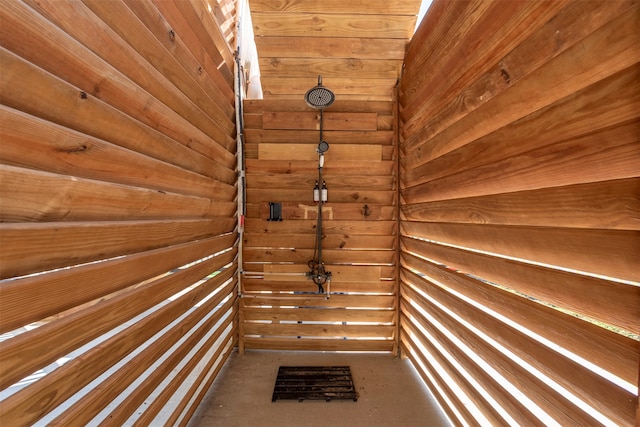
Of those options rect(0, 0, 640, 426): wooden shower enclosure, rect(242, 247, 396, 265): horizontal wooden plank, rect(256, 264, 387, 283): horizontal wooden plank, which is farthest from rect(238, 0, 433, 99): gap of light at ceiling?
rect(256, 264, 387, 283): horizontal wooden plank

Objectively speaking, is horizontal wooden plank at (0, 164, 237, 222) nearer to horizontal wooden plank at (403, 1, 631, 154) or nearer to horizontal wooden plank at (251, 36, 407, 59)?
horizontal wooden plank at (403, 1, 631, 154)

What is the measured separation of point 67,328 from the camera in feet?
2.85

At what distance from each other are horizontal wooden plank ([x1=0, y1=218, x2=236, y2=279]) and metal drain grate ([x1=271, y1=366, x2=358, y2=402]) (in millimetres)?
1552

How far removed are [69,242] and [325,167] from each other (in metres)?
2.07

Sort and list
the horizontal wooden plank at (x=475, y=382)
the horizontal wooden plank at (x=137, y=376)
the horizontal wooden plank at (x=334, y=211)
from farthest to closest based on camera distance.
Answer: the horizontal wooden plank at (x=334, y=211) → the horizontal wooden plank at (x=475, y=382) → the horizontal wooden plank at (x=137, y=376)

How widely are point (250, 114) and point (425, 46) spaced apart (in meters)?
1.61

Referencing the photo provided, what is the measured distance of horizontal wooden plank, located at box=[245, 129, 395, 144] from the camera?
271 cm

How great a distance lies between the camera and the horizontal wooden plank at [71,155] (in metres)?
0.72

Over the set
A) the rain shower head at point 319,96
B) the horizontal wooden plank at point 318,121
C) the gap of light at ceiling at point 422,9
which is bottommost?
the horizontal wooden plank at point 318,121

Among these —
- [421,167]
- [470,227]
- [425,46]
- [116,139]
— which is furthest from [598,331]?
[425,46]

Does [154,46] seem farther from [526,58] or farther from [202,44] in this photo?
[526,58]

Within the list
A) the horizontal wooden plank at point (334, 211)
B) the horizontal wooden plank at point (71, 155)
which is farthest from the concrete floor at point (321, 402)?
the horizontal wooden plank at point (71, 155)

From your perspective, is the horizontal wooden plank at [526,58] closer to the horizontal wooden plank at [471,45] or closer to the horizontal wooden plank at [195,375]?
the horizontal wooden plank at [471,45]

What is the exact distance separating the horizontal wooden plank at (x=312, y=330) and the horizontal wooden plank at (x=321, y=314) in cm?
6
